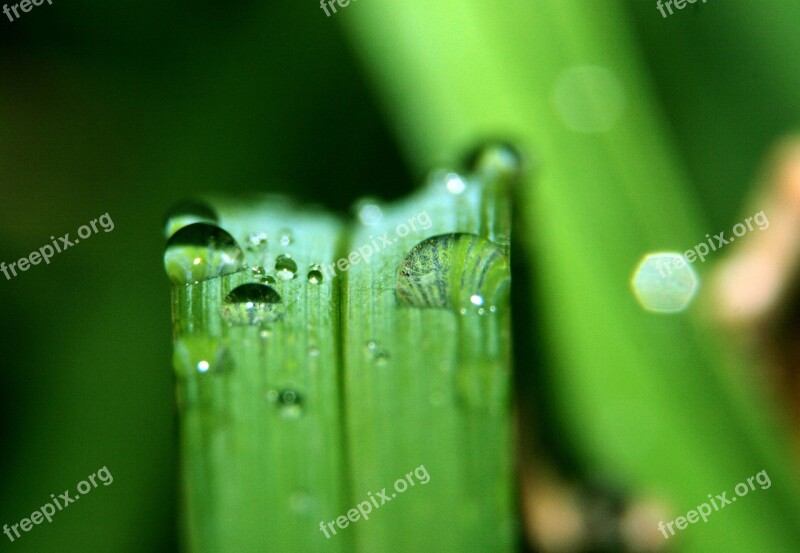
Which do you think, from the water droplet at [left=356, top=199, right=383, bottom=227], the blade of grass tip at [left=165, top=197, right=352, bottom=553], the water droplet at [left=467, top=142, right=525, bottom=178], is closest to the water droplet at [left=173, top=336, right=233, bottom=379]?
the blade of grass tip at [left=165, top=197, right=352, bottom=553]

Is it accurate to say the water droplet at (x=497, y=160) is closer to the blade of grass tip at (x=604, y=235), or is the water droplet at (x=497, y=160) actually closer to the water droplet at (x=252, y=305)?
the blade of grass tip at (x=604, y=235)

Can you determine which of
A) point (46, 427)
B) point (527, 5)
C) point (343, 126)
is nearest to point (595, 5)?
point (527, 5)

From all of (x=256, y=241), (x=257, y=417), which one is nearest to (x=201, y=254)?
(x=256, y=241)

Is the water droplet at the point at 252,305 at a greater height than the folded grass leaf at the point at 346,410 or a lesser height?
greater

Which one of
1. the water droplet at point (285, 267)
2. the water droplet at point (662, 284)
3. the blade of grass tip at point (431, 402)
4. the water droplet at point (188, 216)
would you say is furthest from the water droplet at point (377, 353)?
the water droplet at point (662, 284)

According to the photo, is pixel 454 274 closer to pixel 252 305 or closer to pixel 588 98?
pixel 252 305

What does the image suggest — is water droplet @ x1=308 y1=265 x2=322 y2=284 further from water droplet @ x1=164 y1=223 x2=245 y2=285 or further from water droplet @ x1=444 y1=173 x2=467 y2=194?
water droplet @ x1=444 y1=173 x2=467 y2=194
